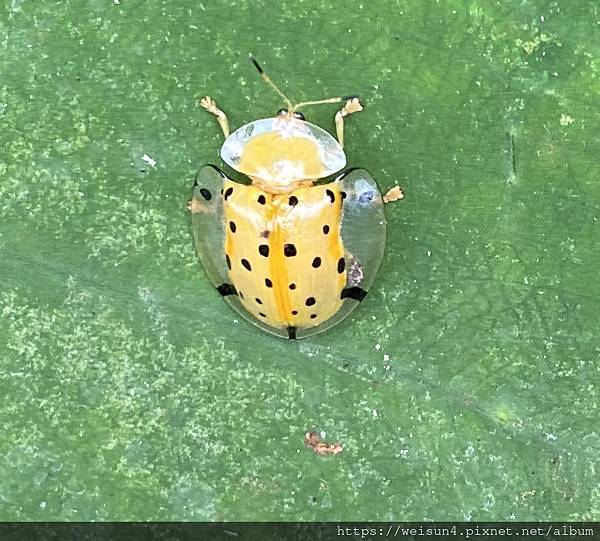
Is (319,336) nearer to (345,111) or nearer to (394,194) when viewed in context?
(394,194)

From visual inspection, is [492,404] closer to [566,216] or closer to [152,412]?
[566,216]

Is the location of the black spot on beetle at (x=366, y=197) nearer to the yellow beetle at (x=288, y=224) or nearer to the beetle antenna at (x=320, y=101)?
the yellow beetle at (x=288, y=224)

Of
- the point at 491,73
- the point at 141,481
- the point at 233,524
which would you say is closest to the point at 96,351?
the point at 141,481

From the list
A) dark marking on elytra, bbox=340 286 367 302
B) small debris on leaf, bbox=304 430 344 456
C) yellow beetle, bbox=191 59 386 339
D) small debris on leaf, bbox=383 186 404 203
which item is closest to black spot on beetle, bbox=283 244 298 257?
yellow beetle, bbox=191 59 386 339

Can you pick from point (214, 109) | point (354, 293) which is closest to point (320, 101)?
point (214, 109)

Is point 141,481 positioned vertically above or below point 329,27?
below

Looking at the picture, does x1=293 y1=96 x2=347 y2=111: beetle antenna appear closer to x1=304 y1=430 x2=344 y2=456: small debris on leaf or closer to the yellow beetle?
the yellow beetle

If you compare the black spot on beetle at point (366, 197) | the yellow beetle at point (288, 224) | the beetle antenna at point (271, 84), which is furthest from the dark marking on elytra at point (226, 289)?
the beetle antenna at point (271, 84)
